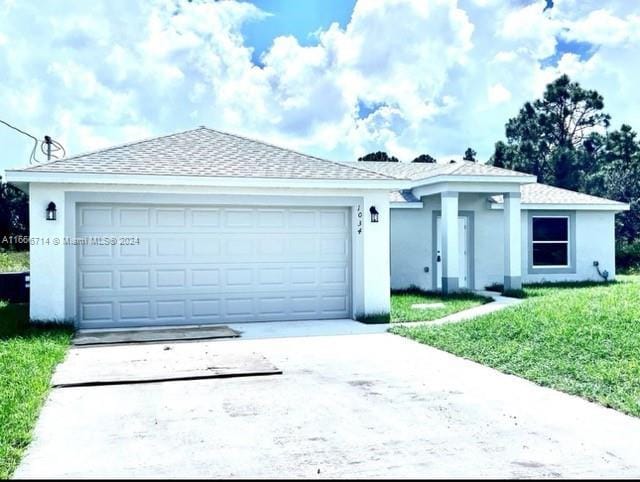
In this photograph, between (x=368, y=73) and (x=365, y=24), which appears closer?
(x=365, y=24)

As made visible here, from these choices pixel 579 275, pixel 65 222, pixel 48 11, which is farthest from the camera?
pixel 579 275

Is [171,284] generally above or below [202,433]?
above

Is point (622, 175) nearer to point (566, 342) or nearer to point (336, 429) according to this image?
point (566, 342)

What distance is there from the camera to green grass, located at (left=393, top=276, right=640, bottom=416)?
6070 mm

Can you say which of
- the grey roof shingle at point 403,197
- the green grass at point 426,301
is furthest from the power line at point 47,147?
the green grass at point 426,301

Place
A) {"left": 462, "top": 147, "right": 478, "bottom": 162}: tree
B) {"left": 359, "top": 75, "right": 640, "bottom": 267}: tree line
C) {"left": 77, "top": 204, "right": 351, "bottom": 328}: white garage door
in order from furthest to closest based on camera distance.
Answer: {"left": 462, "top": 147, "right": 478, "bottom": 162}: tree
{"left": 359, "top": 75, "right": 640, "bottom": 267}: tree line
{"left": 77, "top": 204, "right": 351, "bottom": 328}: white garage door

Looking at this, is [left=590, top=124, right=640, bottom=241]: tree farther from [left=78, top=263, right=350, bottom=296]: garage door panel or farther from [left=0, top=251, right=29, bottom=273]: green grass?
[left=0, top=251, right=29, bottom=273]: green grass

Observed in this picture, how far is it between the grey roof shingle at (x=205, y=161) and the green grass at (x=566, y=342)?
3.39 metres

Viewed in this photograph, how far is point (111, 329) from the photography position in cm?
1005

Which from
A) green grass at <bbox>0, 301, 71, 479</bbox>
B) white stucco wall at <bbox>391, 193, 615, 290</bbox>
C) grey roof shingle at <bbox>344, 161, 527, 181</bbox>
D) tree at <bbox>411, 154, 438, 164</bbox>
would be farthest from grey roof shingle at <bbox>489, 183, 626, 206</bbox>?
tree at <bbox>411, 154, 438, 164</bbox>

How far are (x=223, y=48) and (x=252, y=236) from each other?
6.56 meters

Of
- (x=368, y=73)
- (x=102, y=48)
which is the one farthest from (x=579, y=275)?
(x=102, y=48)

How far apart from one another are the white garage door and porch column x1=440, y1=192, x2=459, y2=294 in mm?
4211

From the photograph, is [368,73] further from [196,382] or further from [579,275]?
[196,382]
